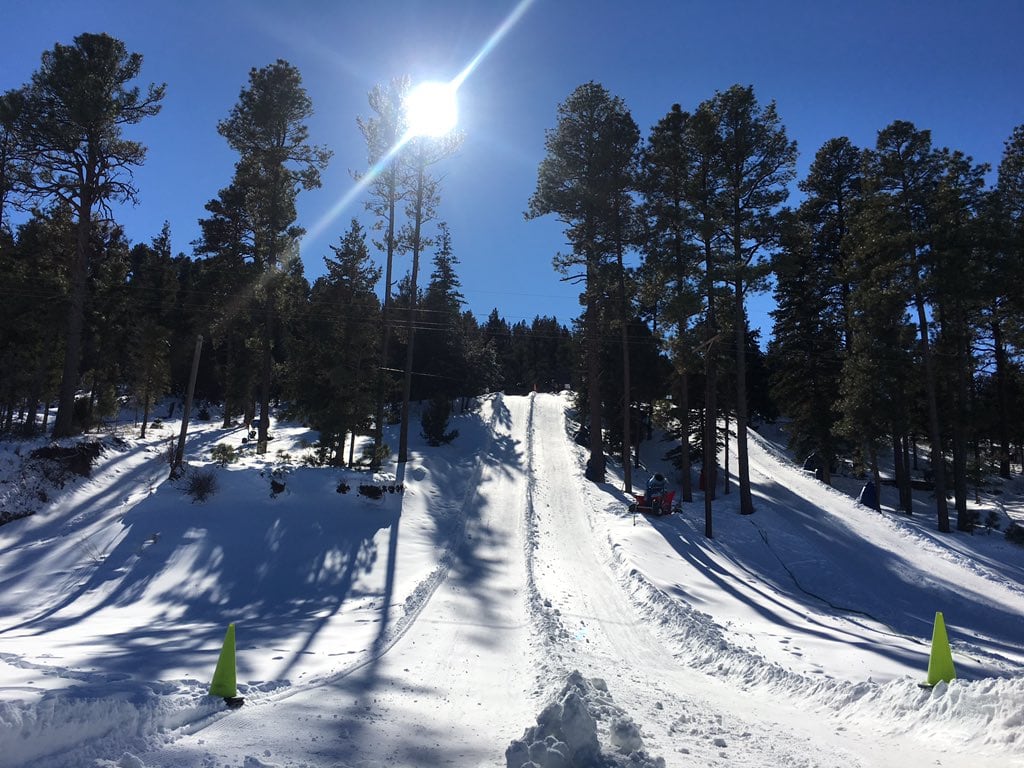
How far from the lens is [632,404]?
112 ft

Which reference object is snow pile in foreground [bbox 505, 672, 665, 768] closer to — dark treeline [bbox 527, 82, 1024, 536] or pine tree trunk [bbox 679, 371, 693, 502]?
dark treeline [bbox 527, 82, 1024, 536]

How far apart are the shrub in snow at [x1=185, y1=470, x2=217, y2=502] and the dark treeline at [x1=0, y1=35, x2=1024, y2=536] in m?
5.57

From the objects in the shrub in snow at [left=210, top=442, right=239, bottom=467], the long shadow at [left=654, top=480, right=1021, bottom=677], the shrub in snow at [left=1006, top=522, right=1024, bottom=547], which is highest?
the shrub in snow at [left=210, top=442, right=239, bottom=467]

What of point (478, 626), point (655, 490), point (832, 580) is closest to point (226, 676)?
point (478, 626)

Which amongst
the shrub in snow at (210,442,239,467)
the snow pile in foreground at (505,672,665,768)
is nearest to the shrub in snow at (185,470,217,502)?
the shrub in snow at (210,442,239,467)

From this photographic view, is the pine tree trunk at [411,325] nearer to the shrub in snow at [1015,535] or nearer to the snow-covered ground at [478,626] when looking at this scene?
the snow-covered ground at [478,626]

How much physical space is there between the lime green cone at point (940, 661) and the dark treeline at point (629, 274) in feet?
40.4

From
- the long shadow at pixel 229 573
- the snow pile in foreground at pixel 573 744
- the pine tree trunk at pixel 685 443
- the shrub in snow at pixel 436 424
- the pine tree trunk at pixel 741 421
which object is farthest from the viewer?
the shrub in snow at pixel 436 424

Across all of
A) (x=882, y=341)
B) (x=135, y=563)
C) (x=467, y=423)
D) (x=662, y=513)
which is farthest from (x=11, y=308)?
(x=882, y=341)

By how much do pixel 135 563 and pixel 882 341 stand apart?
85.6ft

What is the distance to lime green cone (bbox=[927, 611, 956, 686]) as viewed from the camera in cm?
677

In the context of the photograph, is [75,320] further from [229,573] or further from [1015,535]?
[1015,535]

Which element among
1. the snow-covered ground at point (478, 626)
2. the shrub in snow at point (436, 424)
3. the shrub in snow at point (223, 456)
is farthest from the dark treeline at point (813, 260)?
the shrub in snow at point (223, 456)

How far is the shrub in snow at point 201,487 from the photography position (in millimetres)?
16844
